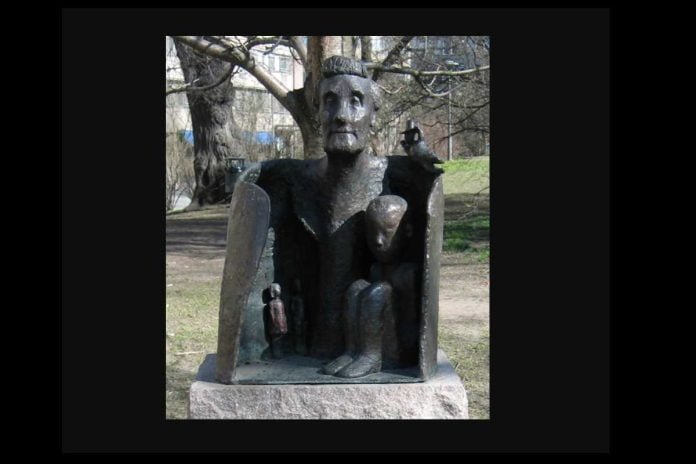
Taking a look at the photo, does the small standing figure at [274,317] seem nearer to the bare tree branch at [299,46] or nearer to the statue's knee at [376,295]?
the statue's knee at [376,295]

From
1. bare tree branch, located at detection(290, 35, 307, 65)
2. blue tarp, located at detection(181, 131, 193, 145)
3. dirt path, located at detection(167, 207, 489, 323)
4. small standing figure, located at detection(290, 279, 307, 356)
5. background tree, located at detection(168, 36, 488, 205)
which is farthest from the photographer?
blue tarp, located at detection(181, 131, 193, 145)

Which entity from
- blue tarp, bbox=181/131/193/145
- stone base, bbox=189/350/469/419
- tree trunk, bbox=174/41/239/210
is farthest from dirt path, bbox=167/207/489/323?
stone base, bbox=189/350/469/419

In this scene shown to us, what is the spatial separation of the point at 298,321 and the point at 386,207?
2.36ft

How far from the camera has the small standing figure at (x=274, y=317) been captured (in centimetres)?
399

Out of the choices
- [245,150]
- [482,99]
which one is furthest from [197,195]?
[482,99]

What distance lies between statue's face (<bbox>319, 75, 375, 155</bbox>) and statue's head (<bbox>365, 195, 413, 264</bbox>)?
27cm

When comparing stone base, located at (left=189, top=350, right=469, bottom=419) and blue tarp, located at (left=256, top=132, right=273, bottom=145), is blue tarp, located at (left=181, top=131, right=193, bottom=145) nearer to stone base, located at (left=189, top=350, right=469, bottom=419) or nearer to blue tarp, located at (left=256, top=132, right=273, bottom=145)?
blue tarp, located at (left=256, top=132, right=273, bottom=145)

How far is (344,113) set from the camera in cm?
386

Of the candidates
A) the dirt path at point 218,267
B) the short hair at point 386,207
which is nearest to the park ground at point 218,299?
the dirt path at point 218,267

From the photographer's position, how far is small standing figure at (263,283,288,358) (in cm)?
399

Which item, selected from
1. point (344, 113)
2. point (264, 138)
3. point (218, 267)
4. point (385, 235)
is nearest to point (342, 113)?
point (344, 113)

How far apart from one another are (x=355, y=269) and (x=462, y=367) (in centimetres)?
207

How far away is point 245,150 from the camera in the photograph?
51.0 feet

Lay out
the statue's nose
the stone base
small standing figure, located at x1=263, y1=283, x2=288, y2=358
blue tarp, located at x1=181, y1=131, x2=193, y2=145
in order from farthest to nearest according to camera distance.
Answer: blue tarp, located at x1=181, y1=131, x2=193, y2=145, small standing figure, located at x1=263, y1=283, x2=288, y2=358, the statue's nose, the stone base
